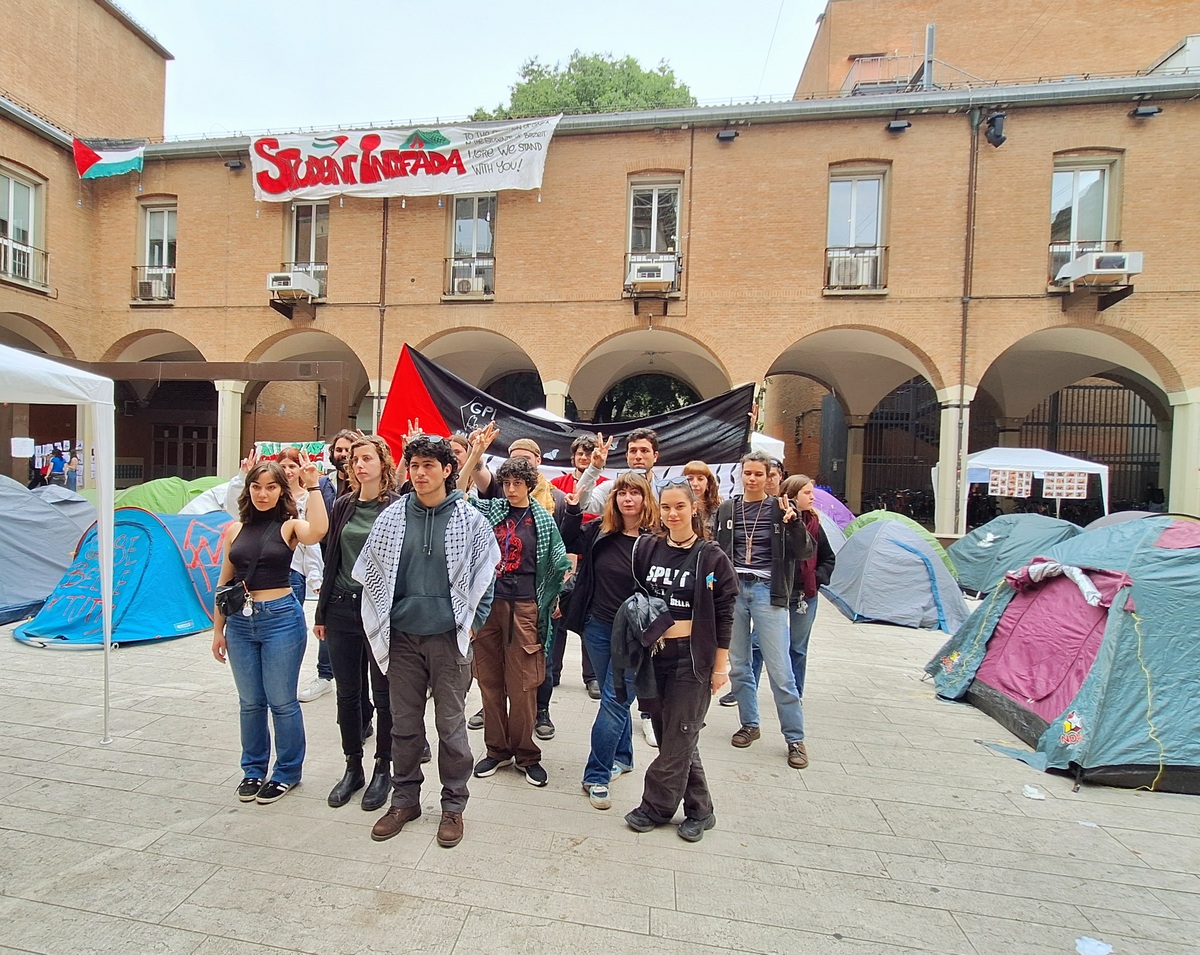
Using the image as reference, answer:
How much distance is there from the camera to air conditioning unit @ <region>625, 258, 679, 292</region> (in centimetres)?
1376

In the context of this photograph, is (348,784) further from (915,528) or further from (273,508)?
(915,528)

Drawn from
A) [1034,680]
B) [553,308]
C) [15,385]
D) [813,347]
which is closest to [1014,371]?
[813,347]

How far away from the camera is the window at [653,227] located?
563 inches

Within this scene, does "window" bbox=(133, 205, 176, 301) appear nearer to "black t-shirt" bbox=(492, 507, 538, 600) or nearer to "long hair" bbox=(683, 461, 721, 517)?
"black t-shirt" bbox=(492, 507, 538, 600)

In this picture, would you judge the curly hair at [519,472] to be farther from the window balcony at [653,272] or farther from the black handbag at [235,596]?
the window balcony at [653,272]

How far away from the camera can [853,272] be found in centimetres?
1405

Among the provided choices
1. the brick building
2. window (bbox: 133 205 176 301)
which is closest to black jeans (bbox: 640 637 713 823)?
the brick building

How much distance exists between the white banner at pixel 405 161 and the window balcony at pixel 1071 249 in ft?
35.6

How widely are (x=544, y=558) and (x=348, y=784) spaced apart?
61.5 inches

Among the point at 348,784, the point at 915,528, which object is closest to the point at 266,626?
the point at 348,784

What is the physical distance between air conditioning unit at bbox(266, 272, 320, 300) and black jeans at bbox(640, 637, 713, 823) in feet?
48.0

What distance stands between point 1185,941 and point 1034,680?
222cm

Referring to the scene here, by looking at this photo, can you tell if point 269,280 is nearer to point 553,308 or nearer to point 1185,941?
point 553,308

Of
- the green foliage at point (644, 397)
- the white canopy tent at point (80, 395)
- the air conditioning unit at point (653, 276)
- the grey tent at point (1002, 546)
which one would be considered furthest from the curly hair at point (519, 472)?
the green foliage at point (644, 397)
